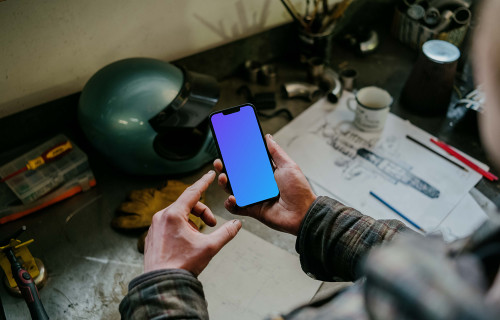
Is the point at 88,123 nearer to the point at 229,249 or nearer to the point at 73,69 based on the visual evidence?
the point at 73,69

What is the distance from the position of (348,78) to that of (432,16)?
347mm

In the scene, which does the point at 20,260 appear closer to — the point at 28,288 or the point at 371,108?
the point at 28,288

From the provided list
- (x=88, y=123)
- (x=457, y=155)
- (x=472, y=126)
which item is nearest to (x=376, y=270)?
(x=88, y=123)

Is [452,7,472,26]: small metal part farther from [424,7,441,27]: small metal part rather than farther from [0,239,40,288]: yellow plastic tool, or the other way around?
[0,239,40,288]: yellow plastic tool

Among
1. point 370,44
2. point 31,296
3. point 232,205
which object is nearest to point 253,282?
point 232,205

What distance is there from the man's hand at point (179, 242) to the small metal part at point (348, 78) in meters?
0.72

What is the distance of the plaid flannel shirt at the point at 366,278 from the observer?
287 millimetres

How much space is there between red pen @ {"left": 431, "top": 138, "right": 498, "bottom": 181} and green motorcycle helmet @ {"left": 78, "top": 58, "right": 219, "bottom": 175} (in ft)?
2.04

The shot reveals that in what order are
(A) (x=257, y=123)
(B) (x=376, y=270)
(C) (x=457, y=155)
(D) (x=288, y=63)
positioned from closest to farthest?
(B) (x=376, y=270) < (A) (x=257, y=123) < (C) (x=457, y=155) < (D) (x=288, y=63)

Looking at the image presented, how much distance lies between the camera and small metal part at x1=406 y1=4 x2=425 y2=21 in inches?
48.5

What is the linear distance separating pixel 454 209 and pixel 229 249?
538mm

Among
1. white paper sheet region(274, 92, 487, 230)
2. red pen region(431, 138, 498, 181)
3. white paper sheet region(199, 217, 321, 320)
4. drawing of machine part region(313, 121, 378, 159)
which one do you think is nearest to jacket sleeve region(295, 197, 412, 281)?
white paper sheet region(199, 217, 321, 320)

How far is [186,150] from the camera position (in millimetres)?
936

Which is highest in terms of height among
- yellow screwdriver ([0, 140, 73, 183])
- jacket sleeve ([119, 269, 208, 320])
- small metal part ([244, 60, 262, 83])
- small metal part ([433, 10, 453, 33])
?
jacket sleeve ([119, 269, 208, 320])
